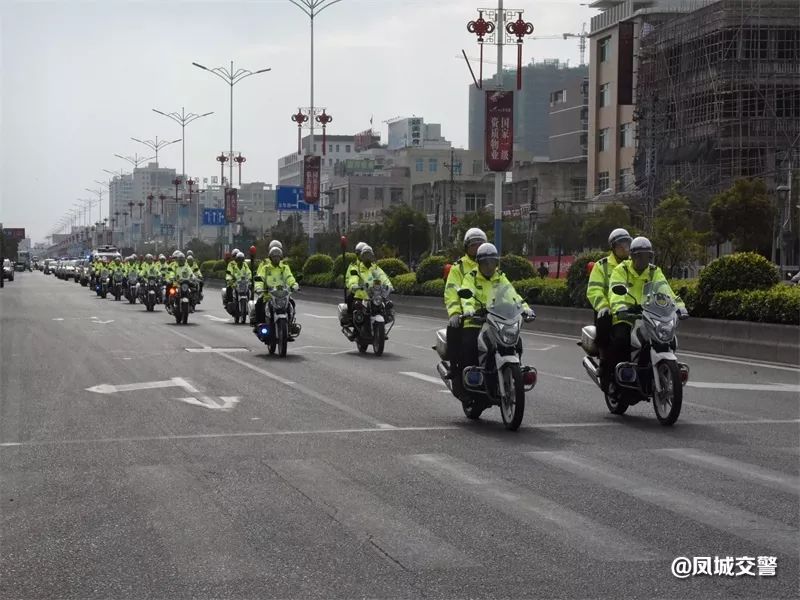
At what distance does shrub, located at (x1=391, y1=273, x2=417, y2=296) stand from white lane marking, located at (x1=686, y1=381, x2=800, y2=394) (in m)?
25.7

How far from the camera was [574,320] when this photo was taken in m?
28.7

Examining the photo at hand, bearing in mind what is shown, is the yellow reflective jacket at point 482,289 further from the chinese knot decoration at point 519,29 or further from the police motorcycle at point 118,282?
the police motorcycle at point 118,282

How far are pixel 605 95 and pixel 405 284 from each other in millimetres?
51870

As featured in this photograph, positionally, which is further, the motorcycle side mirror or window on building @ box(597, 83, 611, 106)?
window on building @ box(597, 83, 611, 106)

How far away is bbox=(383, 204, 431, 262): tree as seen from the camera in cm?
10262

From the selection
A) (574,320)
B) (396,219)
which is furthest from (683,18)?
(574,320)

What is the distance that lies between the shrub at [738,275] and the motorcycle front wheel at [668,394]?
34.5 ft

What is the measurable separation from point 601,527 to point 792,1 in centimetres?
6643

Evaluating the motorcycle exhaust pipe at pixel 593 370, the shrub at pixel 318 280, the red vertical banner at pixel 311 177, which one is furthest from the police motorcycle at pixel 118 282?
the motorcycle exhaust pipe at pixel 593 370

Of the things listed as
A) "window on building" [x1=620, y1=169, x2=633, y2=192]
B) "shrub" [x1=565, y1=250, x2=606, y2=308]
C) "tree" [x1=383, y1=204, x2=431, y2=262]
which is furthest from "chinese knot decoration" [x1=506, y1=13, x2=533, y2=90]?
"tree" [x1=383, y1=204, x2=431, y2=262]

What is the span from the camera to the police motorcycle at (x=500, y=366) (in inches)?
472

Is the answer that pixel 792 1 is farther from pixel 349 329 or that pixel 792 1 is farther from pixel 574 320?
pixel 349 329

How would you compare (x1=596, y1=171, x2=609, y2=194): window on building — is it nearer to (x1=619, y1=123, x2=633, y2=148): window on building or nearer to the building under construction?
(x1=619, y1=123, x2=633, y2=148): window on building

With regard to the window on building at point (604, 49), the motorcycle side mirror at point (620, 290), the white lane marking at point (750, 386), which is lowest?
the white lane marking at point (750, 386)
